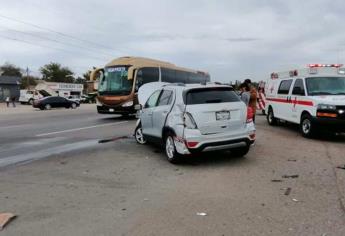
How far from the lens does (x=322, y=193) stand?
637 centimetres

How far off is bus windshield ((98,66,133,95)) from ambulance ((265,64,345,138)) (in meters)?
9.18

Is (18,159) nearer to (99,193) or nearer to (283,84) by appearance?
(99,193)

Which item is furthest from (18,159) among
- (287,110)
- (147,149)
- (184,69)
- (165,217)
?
(184,69)

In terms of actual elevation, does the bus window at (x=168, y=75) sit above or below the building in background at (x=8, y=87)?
above

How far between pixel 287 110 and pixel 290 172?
7.21 meters

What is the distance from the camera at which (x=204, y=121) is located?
8.61m

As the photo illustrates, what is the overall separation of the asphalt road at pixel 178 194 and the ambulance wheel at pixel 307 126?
6.24 ft

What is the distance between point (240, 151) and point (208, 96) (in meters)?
1.50

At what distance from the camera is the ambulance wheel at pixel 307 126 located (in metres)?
12.5

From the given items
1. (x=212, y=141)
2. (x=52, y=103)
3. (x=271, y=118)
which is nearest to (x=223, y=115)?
(x=212, y=141)

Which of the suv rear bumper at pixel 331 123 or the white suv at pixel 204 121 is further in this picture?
the suv rear bumper at pixel 331 123

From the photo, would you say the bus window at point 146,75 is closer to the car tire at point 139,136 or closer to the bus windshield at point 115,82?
the bus windshield at point 115,82

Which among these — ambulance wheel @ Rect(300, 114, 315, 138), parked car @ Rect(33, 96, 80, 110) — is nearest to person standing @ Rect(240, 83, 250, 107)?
ambulance wheel @ Rect(300, 114, 315, 138)

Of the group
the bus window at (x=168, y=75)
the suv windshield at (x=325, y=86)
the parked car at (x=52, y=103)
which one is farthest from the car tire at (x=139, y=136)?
the parked car at (x=52, y=103)
